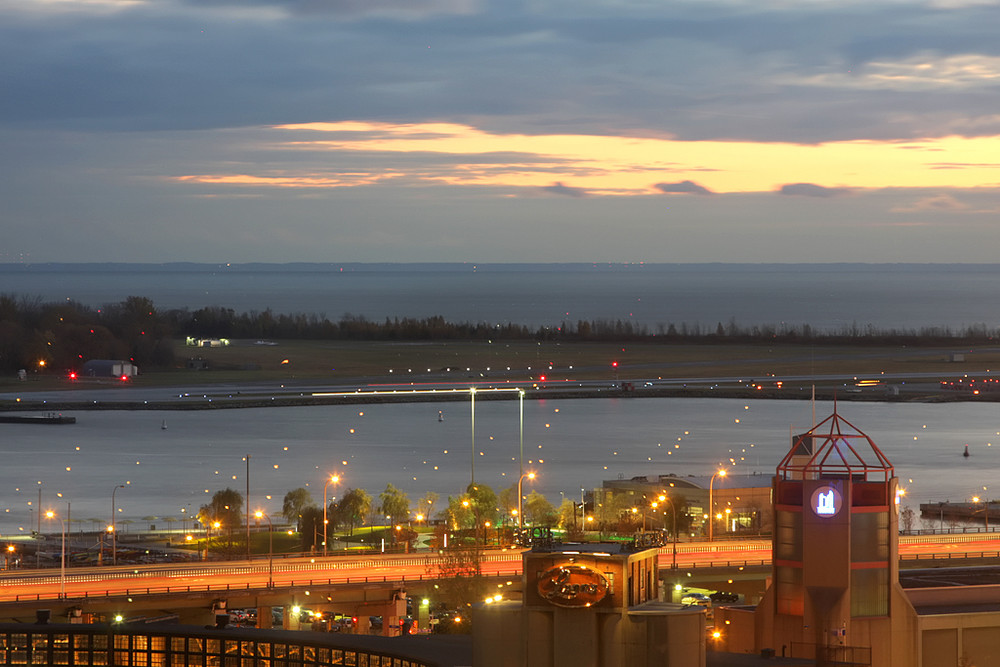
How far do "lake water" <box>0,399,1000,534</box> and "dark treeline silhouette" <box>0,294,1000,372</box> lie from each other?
80.0 ft

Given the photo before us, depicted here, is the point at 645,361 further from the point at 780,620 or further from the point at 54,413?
the point at 780,620

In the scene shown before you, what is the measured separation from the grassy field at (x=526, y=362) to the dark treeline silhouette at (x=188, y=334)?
2864mm

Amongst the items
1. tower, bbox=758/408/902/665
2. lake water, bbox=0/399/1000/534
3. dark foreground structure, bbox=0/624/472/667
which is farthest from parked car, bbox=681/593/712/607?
lake water, bbox=0/399/1000/534

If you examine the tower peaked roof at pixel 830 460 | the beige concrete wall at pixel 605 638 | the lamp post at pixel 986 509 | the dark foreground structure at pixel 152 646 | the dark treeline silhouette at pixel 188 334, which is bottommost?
the lamp post at pixel 986 509

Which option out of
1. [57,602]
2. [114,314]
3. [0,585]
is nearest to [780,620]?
[57,602]

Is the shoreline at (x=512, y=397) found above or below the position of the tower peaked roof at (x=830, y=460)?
below

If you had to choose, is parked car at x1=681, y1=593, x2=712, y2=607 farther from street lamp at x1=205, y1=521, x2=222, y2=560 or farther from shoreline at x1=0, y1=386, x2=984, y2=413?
shoreline at x1=0, y1=386, x2=984, y2=413

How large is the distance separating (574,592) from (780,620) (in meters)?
4.13

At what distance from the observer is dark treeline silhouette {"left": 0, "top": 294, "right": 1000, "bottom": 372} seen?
92500mm

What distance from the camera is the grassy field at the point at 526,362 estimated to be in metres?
89.8

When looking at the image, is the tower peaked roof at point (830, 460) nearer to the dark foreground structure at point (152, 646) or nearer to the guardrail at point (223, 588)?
the dark foreground structure at point (152, 646)

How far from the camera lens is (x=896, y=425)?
65000mm

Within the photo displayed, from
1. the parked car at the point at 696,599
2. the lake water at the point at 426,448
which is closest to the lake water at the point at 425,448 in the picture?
the lake water at the point at 426,448

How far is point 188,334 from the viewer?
11756 centimetres
